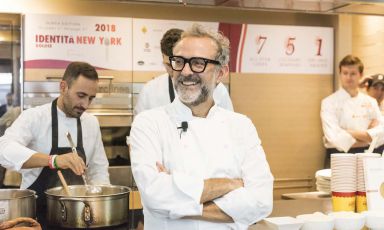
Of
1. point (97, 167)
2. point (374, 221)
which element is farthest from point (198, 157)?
point (97, 167)

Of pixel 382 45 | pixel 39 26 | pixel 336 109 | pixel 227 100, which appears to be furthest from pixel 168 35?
pixel 382 45

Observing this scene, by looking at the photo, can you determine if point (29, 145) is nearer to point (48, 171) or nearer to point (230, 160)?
point (48, 171)

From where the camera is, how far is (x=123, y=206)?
192cm

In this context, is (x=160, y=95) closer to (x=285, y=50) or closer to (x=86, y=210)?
(x=86, y=210)

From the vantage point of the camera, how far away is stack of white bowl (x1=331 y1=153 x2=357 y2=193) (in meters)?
2.16

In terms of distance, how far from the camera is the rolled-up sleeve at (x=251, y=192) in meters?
1.66

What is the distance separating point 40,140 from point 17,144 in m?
0.19

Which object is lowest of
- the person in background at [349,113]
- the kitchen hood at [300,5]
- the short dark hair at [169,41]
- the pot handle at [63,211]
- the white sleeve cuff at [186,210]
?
the pot handle at [63,211]

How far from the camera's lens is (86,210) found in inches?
71.2

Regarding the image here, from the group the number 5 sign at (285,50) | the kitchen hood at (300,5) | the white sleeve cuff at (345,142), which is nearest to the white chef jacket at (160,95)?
the kitchen hood at (300,5)

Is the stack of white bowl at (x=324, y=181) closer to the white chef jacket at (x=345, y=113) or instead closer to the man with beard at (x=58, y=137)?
the man with beard at (x=58, y=137)

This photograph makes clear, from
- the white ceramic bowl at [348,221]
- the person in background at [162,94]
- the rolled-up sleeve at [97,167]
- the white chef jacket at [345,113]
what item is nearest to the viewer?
the white ceramic bowl at [348,221]

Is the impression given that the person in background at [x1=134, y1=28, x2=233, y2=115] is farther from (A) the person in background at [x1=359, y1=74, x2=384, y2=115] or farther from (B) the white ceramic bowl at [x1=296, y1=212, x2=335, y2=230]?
(A) the person in background at [x1=359, y1=74, x2=384, y2=115]

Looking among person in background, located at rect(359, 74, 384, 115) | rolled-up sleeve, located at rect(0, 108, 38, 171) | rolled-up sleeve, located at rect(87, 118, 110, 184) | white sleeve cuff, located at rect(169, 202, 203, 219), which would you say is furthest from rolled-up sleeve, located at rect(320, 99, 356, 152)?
white sleeve cuff, located at rect(169, 202, 203, 219)
